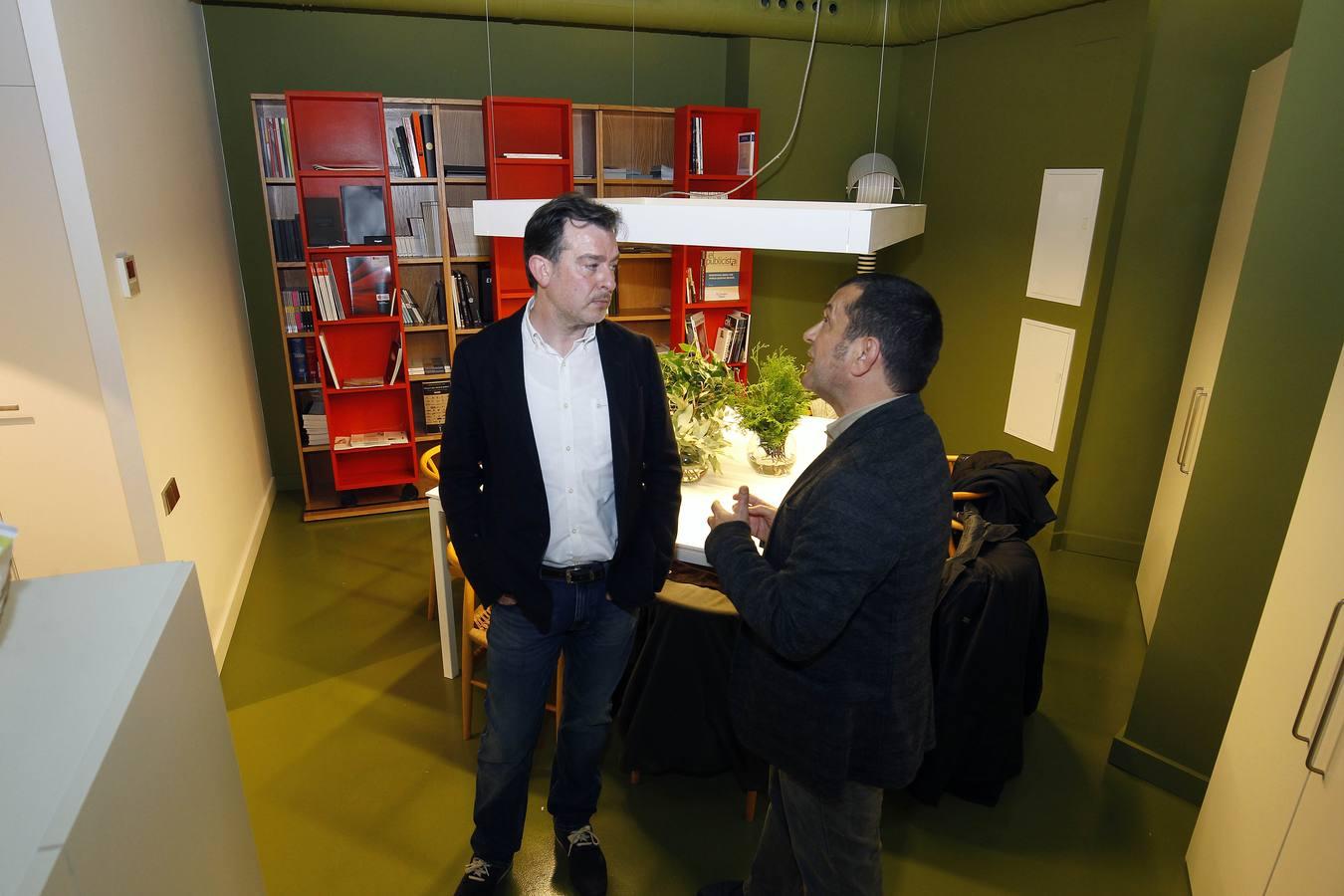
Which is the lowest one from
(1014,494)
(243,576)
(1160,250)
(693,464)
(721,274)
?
(243,576)

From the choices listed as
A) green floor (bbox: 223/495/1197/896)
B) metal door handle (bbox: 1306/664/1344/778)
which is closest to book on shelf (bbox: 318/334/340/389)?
green floor (bbox: 223/495/1197/896)

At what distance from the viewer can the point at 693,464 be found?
2.92m

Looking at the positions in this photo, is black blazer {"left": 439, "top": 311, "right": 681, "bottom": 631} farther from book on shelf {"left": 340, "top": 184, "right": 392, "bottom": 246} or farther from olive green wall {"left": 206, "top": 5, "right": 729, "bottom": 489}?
olive green wall {"left": 206, "top": 5, "right": 729, "bottom": 489}

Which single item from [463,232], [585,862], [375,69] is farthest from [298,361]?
[585,862]

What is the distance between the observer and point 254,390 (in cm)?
498

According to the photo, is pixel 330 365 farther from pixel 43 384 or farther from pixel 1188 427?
pixel 1188 427

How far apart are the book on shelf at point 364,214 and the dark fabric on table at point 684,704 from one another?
125 inches

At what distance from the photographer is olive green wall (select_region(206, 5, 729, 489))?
4.55 meters

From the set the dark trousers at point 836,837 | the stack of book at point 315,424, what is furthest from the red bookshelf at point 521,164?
the dark trousers at point 836,837

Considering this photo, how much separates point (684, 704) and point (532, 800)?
0.65 m

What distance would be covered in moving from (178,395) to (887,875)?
3235mm

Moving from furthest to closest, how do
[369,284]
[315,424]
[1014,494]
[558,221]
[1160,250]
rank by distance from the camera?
[315,424], [369,284], [1160,250], [1014,494], [558,221]

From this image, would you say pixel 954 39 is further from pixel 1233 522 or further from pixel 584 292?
pixel 584 292

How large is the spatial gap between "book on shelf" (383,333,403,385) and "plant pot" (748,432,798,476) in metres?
2.73
